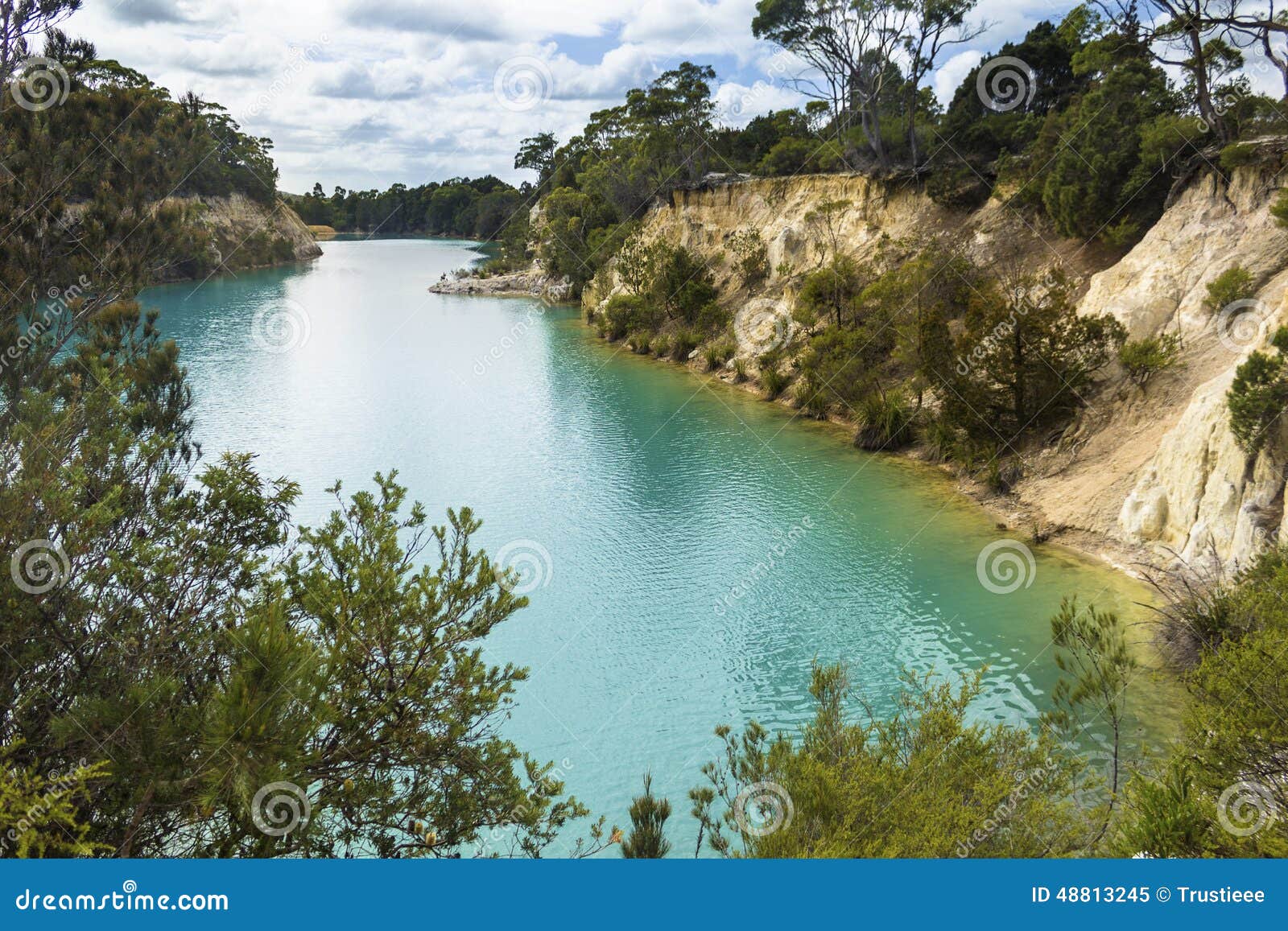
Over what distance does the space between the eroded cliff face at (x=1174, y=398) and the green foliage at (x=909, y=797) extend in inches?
370

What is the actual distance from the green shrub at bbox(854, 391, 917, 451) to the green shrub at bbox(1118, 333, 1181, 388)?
705cm

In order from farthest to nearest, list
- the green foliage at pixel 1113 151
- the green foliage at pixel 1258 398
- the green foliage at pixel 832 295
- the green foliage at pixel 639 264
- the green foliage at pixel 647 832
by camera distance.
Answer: the green foliage at pixel 639 264
the green foliage at pixel 832 295
the green foliage at pixel 1113 151
the green foliage at pixel 1258 398
the green foliage at pixel 647 832

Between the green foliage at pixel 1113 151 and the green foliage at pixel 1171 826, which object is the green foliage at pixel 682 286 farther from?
the green foliage at pixel 1171 826

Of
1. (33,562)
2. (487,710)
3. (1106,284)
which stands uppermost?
(1106,284)

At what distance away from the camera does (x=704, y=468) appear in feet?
93.1

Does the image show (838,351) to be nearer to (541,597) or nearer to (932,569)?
(932,569)

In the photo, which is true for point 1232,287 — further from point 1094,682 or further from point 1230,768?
point 1230,768

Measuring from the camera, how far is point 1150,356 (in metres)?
22.4

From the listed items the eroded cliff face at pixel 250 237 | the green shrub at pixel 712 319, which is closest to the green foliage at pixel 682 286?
the green shrub at pixel 712 319

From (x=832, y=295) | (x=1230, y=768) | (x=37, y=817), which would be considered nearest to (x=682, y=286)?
(x=832, y=295)

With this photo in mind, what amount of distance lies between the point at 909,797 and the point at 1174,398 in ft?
57.6

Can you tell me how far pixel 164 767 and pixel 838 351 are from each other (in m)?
28.3

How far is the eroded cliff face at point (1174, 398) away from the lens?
17.0 meters

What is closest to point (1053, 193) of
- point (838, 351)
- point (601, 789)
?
point (838, 351)
